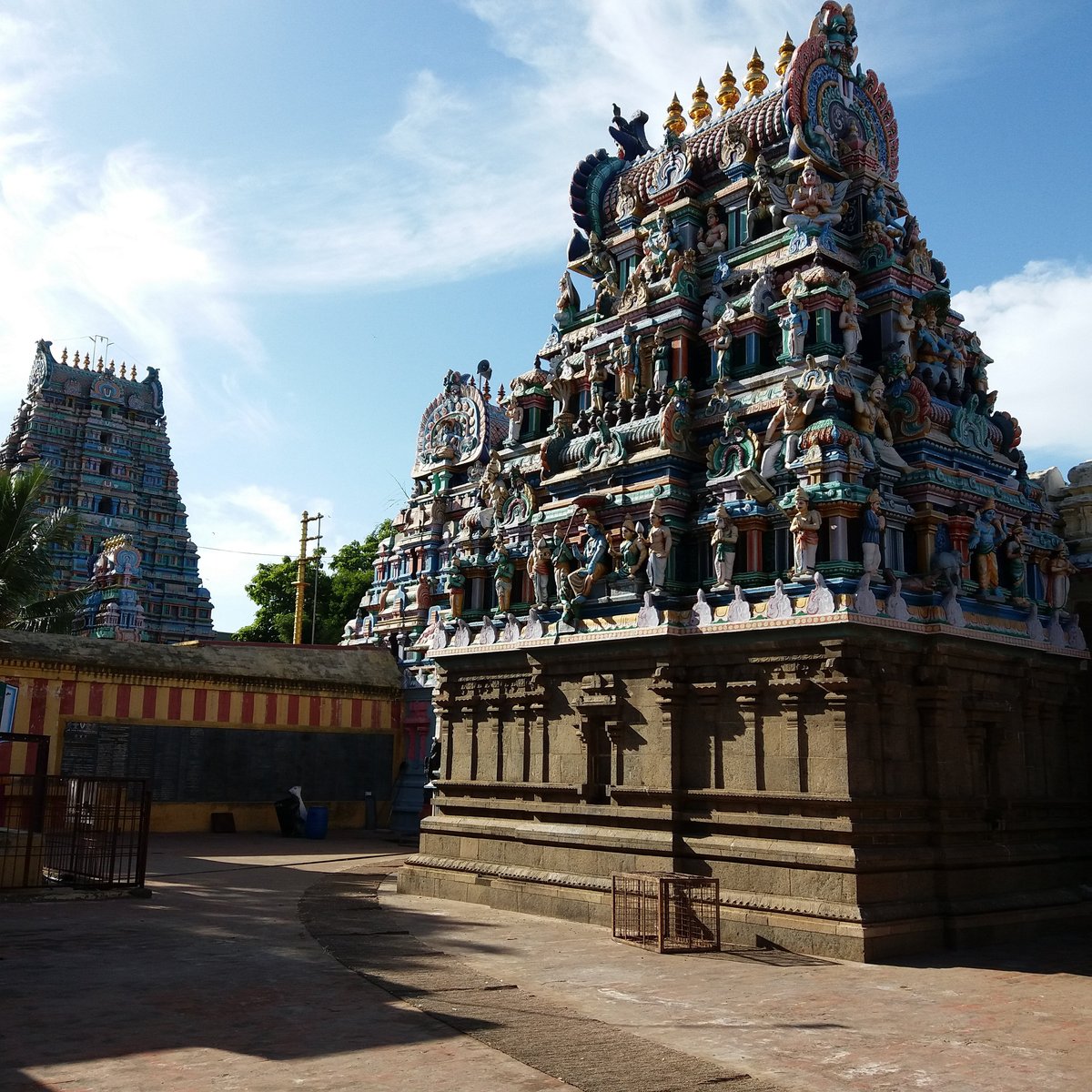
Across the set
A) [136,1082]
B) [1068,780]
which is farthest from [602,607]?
[136,1082]

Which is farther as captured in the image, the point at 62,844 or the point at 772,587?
the point at 62,844

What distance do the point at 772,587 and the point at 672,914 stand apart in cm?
526

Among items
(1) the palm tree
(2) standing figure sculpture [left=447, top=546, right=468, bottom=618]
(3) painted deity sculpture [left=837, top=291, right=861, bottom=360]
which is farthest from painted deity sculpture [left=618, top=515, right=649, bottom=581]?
(1) the palm tree

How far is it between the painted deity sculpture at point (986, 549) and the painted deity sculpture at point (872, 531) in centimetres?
239

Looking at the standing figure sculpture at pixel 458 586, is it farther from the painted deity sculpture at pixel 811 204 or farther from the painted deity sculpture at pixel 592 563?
the painted deity sculpture at pixel 811 204

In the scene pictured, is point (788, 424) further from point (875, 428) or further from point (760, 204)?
point (760, 204)

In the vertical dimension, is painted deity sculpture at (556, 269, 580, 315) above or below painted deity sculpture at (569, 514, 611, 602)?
above

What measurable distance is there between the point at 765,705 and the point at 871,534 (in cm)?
317

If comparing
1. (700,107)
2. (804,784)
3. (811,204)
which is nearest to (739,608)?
(804,784)

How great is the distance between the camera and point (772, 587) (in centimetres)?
1753

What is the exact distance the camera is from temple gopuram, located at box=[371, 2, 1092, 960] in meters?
16.5

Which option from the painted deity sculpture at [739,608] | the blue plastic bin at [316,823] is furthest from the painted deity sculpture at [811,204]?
the blue plastic bin at [316,823]

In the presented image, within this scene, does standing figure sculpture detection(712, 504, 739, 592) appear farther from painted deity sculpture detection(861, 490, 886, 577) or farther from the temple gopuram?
painted deity sculpture detection(861, 490, 886, 577)

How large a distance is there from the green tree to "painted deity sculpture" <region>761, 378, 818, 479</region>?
150ft
